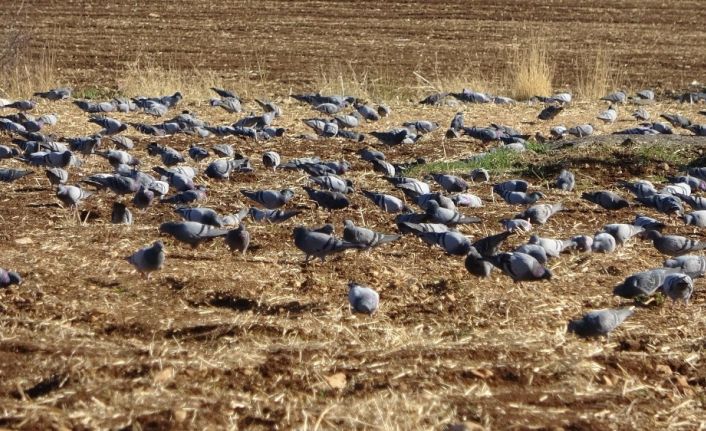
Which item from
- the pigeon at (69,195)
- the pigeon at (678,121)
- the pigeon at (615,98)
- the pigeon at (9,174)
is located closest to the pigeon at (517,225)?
the pigeon at (69,195)

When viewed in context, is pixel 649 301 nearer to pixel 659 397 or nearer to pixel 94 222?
pixel 659 397

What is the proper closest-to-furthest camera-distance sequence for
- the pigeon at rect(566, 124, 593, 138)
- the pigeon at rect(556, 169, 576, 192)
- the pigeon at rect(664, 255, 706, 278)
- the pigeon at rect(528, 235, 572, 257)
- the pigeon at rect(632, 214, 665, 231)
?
the pigeon at rect(664, 255, 706, 278), the pigeon at rect(528, 235, 572, 257), the pigeon at rect(632, 214, 665, 231), the pigeon at rect(556, 169, 576, 192), the pigeon at rect(566, 124, 593, 138)

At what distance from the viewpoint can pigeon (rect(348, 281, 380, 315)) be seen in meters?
4.70

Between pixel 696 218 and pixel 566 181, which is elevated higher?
pixel 696 218

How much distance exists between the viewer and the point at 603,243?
19.6ft

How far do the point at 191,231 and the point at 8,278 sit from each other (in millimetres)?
1034

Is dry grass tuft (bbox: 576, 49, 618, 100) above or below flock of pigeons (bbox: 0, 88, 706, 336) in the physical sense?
below

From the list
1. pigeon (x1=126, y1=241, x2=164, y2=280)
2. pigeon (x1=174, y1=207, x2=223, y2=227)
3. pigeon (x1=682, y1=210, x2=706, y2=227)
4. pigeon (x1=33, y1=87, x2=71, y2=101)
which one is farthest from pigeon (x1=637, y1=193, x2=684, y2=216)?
pigeon (x1=33, y1=87, x2=71, y2=101)

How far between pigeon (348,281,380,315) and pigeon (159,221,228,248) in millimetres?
1142

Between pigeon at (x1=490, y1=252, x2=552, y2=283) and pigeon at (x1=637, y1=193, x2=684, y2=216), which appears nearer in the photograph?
pigeon at (x1=490, y1=252, x2=552, y2=283)

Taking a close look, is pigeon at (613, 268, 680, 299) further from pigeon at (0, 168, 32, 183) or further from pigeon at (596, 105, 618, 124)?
pigeon at (596, 105, 618, 124)

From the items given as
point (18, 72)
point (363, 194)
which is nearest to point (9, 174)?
point (363, 194)

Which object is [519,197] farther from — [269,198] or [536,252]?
[536,252]

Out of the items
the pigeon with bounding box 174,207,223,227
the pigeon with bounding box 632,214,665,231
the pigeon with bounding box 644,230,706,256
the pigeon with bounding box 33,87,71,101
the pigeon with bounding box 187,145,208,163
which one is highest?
the pigeon with bounding box 174,207,223,227
